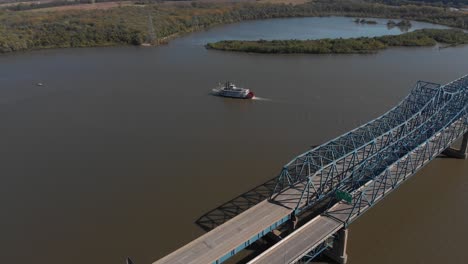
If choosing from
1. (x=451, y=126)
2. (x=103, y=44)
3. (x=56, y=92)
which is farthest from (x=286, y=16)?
(x=451, y=126)

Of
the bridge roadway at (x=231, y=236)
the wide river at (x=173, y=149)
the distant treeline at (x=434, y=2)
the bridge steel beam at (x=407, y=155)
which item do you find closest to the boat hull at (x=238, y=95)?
the wide river at (x=173, y=149)

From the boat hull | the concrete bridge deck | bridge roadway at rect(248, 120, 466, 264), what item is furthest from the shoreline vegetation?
the concrete bridge deck

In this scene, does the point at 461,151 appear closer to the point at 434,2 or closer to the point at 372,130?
the point at 372,130

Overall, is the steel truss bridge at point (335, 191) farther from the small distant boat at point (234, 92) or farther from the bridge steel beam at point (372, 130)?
the small distant boat at point (234, 92)

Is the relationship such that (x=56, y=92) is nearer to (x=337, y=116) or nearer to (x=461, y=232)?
(x=337, y=116)

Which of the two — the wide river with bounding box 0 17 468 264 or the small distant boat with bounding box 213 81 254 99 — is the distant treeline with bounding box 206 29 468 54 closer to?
the wide river with bounding box 0 17 468 264
